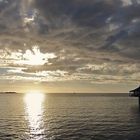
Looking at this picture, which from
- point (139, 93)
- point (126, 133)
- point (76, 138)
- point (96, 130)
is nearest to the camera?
point (76, 138)

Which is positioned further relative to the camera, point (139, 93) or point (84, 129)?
point (139, 93)

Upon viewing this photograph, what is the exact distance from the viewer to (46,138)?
158 feet

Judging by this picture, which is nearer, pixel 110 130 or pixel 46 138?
pixel 46 138

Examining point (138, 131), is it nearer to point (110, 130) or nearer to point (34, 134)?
point (110, 130)

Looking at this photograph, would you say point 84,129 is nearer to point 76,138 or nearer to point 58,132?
point 58,132

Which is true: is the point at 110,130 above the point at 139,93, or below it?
below

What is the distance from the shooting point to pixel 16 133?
2083 inches

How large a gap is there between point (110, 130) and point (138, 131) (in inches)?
204

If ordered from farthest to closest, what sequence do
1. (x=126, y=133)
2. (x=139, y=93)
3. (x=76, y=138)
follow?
(x=139, y=93)
(x=126, y=133)
(x=76, y=138)

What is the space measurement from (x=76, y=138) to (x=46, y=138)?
205 inches

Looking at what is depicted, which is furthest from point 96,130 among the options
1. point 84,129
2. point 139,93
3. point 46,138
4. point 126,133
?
point 139,93

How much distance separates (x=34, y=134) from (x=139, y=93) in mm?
73505

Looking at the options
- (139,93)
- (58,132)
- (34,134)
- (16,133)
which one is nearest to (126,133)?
(58,132)

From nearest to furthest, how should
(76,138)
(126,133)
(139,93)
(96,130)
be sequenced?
1. (76,138)
2. (126,133)
3. (96,130)
4. (139,93)
